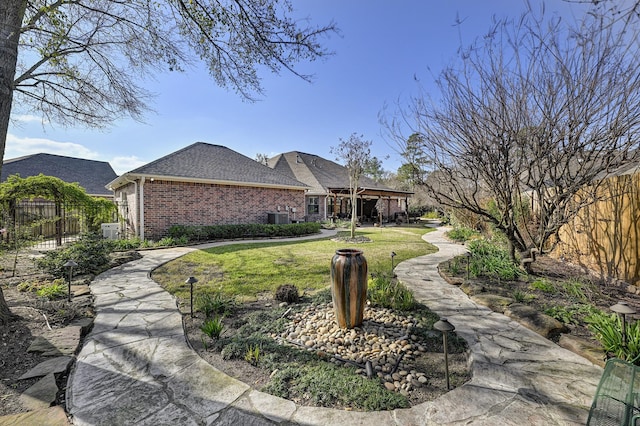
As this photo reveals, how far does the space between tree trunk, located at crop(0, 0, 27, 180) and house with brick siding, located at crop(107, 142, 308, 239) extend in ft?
26.1

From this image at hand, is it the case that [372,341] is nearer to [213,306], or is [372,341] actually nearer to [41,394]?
[213,306]

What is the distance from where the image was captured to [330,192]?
64.4 feet

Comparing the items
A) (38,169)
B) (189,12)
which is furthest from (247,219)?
(38,169)

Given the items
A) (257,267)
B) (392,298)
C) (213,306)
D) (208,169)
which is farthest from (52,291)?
(208,169)

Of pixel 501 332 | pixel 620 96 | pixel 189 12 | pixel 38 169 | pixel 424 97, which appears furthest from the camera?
pixel 38 169

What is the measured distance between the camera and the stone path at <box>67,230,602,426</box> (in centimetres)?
205

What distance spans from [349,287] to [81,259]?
22.4 feet

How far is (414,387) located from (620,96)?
17.6ft

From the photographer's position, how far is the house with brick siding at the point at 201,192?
1132 centimetres

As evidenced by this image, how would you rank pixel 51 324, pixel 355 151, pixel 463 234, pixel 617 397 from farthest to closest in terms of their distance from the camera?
pixel 355 151, pixel 463 234, pixel 51 324, pixel 617 397

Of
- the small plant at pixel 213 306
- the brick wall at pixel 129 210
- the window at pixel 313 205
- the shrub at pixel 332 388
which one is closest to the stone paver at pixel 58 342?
the small plant at pixel 213 306

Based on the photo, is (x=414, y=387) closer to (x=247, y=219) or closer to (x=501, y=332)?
(x=501, y=332)

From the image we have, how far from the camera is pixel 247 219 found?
14.2 meters

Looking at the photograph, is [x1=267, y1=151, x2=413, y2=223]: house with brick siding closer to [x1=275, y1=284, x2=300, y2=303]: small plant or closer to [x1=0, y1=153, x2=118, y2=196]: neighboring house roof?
[x1=0, y1=153, x2=118, y2=196]: neighboring house roof
